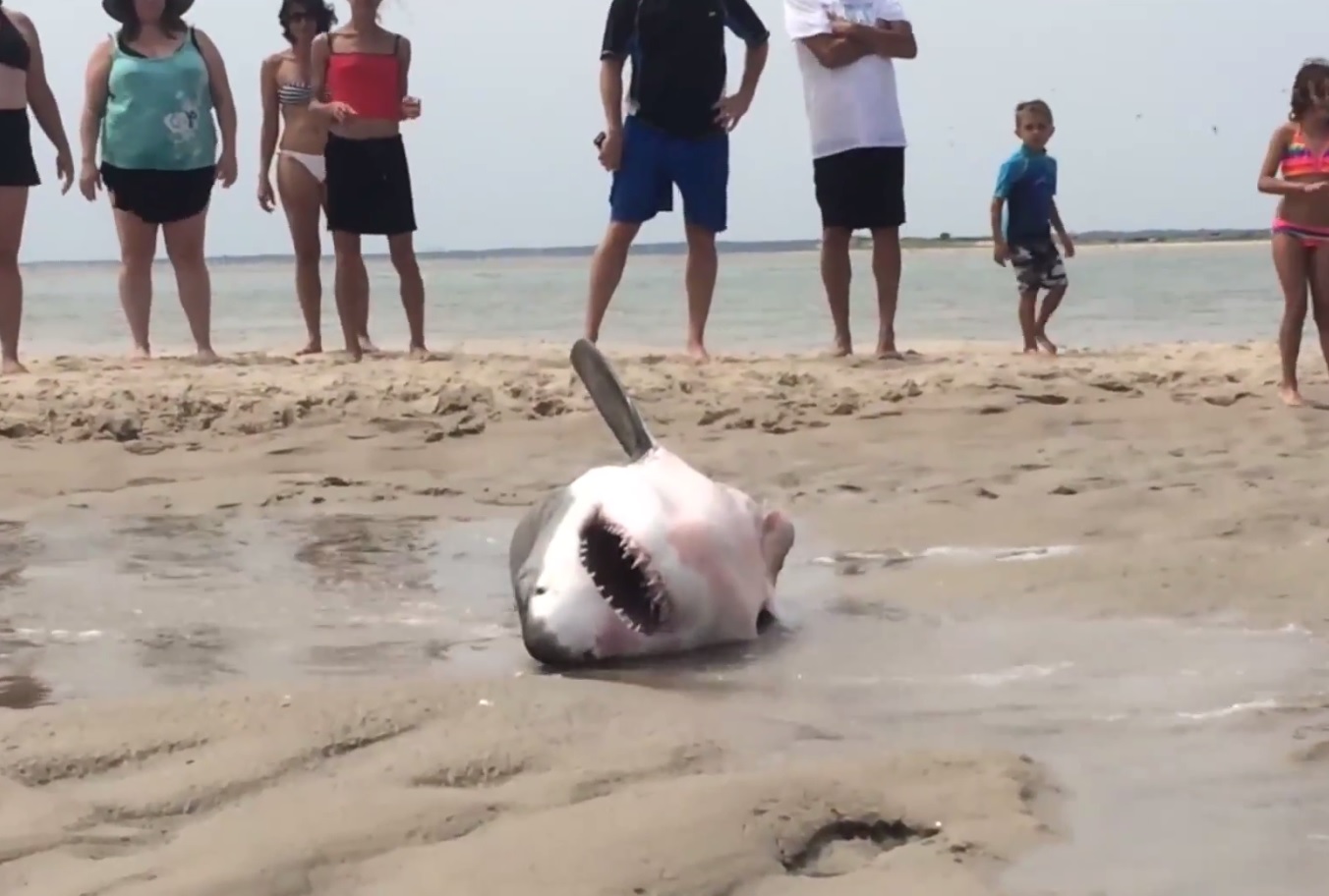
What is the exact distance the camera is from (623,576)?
3.05 m

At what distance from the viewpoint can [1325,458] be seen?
468 centimetres

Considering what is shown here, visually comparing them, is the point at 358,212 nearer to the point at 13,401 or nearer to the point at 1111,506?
the point at 13,401

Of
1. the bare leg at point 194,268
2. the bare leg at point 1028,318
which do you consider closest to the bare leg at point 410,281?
the bare leg at point 194,268

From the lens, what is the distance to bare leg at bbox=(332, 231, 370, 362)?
7402mm

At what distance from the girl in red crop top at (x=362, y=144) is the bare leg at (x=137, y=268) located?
76 cm

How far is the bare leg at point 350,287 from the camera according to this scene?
7.40m

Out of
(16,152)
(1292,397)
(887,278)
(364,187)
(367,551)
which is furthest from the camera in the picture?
(364,187)

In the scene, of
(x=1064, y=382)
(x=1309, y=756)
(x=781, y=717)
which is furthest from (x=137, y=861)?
(x=1064, y=382)

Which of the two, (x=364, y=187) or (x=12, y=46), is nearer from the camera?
(x=12, y=46)

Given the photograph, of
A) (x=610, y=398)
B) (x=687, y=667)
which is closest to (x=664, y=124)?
(x=610, y=398)

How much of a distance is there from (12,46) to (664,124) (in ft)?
8.38

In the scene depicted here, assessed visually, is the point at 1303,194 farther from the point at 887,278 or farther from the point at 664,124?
the point at 664,124

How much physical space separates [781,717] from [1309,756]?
721mm

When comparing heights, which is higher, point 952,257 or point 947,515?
point 947,515
